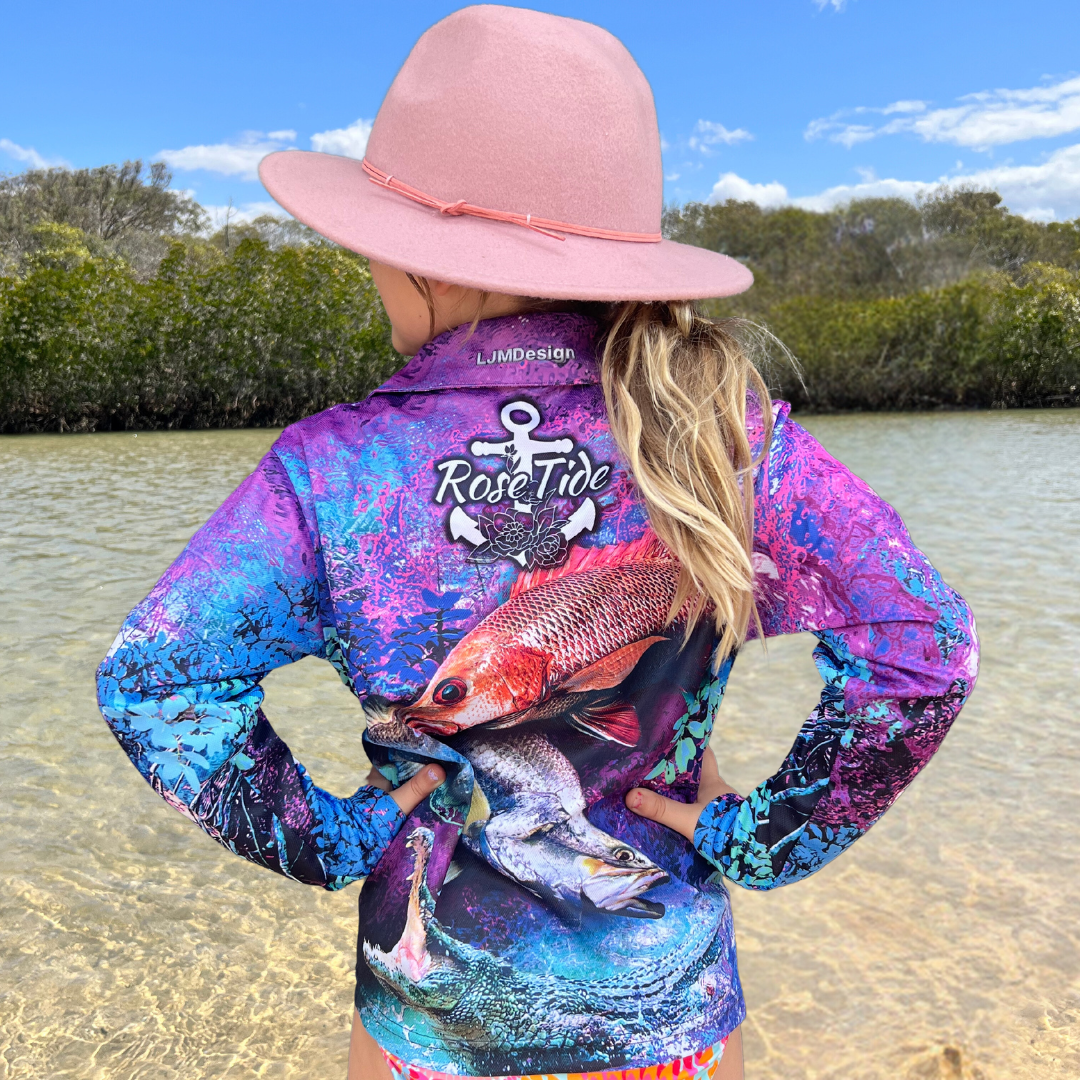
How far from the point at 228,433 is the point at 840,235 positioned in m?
31.6

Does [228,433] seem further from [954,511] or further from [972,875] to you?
[972,875]

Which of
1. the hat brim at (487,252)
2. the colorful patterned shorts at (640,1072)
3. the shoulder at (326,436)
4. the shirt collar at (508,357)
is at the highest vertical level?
the hat brim at (487,252)

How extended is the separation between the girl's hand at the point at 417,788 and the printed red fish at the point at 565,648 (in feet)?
0.16

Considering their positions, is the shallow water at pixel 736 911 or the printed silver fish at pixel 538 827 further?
the shallow water at pixel 736 911

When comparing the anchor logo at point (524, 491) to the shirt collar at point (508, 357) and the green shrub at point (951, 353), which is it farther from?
the green shrub at point (951, 353)

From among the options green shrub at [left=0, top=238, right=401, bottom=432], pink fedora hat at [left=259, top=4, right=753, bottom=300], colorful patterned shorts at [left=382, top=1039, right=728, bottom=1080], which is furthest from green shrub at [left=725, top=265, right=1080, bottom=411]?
colorful patterned shorts at [left=382, top=1039, right=728, bottom=1080]

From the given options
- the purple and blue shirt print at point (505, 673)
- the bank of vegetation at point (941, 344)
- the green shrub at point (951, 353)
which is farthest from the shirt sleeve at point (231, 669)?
the green shrub at point (951, 353)

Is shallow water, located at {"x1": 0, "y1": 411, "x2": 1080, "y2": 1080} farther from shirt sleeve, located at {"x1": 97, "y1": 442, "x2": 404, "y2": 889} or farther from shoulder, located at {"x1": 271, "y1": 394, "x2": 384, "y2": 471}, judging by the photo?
shoulder, located at {"x1": 271, "y1": 394, "x2": 384, "y2": 471}

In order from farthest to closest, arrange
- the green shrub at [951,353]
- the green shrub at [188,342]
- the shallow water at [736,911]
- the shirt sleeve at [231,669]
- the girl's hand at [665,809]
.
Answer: the green shrub at [951,353] → the green shrub at [188,342] → the shallow water at [736,911] → the girl's hand at [665,809] → the shirt sleeve at [231,669]

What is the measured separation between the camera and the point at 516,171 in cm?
92

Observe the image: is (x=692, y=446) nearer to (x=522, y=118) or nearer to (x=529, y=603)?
(x=529, y=603)

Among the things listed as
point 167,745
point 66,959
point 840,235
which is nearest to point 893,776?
point 167,745

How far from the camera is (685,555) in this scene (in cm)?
88

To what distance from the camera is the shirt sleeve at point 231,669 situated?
2.79ft
